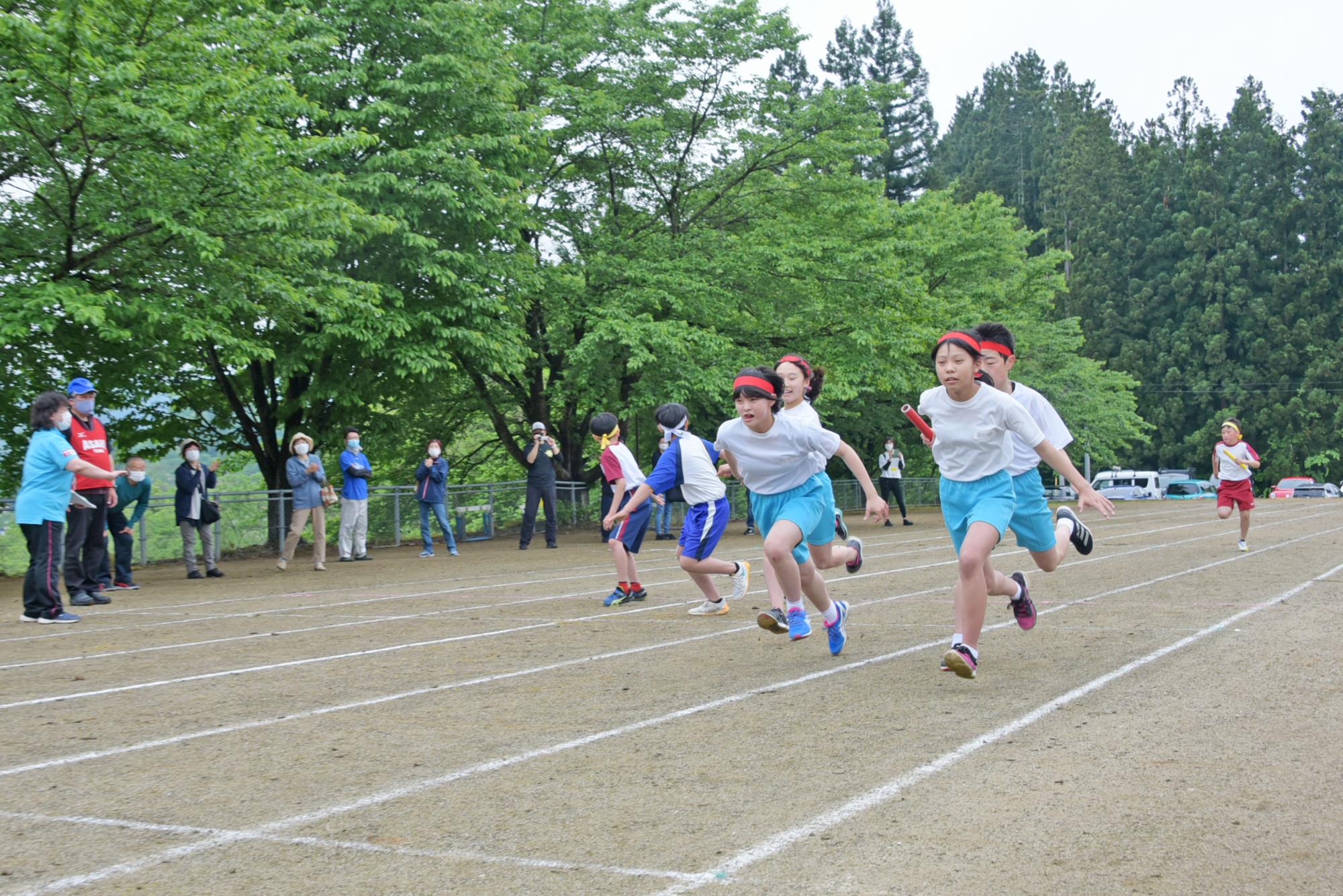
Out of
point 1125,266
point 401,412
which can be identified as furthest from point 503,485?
point 1125,266

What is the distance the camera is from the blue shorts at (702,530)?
10727 mm

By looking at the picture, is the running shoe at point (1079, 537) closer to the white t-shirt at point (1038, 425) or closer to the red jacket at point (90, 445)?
the white t-shirt at point (1038, 425)

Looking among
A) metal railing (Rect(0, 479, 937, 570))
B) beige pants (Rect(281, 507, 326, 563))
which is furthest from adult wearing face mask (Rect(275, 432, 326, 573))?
metal railing (Rect(0, 479, 937, 570))

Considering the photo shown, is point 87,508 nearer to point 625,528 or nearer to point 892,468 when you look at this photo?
point 625,528

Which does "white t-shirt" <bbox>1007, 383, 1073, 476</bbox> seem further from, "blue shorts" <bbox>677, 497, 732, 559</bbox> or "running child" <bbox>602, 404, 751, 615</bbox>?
"blue shorts" <bbox>677, 497, 732, 559</bbox>

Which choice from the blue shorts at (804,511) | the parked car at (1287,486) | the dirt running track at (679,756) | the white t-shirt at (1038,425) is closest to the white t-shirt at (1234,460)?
the dirt running track at (679,756)

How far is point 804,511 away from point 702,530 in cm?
227

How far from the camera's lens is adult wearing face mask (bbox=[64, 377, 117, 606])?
13453 millimetres

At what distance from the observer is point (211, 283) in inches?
719

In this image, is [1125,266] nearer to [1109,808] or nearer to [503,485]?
[503,485]

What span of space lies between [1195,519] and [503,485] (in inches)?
629

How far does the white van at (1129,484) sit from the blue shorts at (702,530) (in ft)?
181

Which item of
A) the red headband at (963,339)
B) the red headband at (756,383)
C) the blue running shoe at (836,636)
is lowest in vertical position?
the blue running shoe at (836,636)

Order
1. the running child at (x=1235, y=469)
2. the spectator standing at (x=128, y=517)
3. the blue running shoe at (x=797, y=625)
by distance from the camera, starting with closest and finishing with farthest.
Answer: the blue running shoe at (x=797, y=625), the spectator standing at (x=128, y=517), the running child at (x=1235, y=469)
